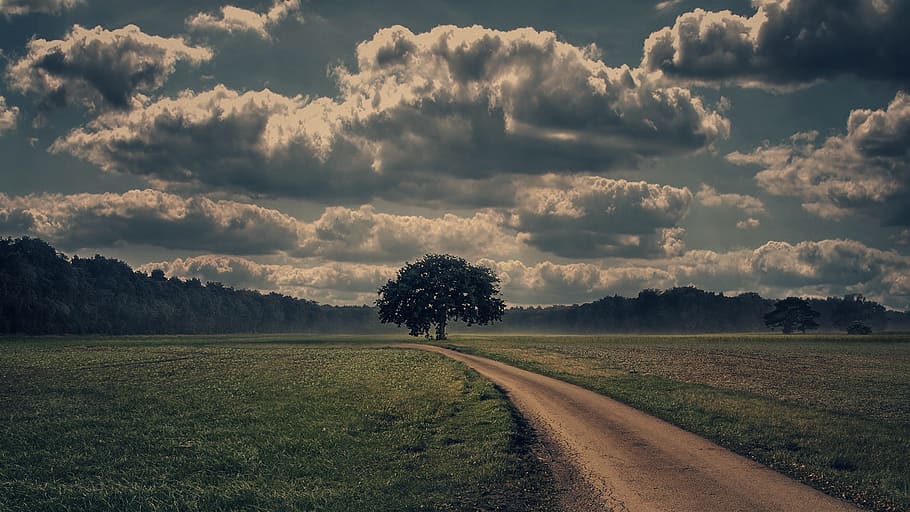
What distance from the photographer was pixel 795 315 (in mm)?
138625

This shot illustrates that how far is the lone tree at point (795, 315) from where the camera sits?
138 m

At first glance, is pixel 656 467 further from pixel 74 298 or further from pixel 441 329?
pixel 74 298

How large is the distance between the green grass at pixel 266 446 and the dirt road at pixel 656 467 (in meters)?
1.50

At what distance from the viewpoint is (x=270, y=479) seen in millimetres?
16969

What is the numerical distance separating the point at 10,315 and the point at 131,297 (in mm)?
64782

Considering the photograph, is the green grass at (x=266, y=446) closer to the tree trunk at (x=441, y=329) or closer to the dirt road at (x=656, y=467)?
the dirt road at (x=656, y=467)

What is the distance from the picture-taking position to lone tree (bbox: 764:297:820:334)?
13850 centimetres

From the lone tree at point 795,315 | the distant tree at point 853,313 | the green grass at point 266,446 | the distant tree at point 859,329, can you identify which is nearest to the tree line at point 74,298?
the green grass at point 266,446

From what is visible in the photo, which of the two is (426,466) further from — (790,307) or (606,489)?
(790,307)

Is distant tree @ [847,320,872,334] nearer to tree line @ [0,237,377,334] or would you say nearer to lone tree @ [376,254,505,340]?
lone tree @ [376,254,505,340]

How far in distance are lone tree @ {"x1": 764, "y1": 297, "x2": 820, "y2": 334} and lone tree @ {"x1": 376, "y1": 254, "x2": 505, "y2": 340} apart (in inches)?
2997

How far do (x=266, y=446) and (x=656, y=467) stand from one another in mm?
12023

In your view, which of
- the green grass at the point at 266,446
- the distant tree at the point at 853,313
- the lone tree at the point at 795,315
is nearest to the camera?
the green grass at the point at 266,446

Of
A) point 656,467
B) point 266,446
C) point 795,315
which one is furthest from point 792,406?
point 795,315
